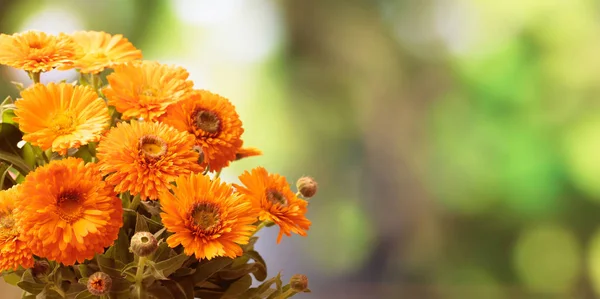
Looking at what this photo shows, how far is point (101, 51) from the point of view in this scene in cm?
50

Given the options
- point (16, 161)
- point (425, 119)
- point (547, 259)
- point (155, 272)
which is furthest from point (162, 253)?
point (547, 259)

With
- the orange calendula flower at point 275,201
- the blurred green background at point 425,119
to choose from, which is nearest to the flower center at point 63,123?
the orange calendula flower at point 275,201

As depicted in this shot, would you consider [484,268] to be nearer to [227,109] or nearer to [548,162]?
[548,162]

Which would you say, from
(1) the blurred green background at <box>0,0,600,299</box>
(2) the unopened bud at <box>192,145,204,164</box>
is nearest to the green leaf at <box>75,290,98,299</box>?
(2) the unopened bud at <box>192,145,204,164</box>

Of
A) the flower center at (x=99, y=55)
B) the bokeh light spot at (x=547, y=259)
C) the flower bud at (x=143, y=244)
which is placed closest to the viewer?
the flower bud at (x=143, y=244)

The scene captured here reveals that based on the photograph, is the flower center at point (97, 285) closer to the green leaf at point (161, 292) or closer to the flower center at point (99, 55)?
the green leaf at point (161, 292)

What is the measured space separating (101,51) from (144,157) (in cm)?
13

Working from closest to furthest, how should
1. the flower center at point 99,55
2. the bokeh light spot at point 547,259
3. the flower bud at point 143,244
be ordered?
the flower bud at point 143,244 → the flower center at point 99,55 → the bokeh light spot at point 547,259

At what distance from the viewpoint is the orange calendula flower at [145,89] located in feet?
1.44

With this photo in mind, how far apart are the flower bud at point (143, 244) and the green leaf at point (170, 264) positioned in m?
0.03

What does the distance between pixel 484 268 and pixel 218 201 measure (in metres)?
2.89

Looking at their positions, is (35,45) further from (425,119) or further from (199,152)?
(425,119)

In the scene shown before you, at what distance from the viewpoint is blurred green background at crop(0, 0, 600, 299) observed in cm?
308

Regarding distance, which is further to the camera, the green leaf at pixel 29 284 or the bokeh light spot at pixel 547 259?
the bokeh light spot at pixel 547 259
